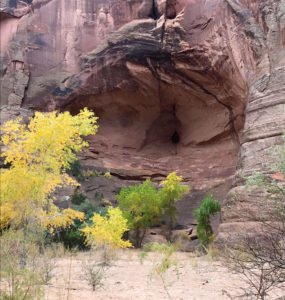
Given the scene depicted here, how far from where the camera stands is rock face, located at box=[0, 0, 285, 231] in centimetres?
1684

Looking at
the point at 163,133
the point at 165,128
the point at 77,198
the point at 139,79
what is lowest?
the point at 77,198

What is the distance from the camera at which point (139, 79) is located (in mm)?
18797

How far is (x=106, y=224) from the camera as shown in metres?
8.73

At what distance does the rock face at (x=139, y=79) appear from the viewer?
1684cm

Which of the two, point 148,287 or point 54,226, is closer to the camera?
point 148,287

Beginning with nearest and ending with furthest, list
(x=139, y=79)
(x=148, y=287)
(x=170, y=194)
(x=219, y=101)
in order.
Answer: (x=148, y=287) → (x=170, y=194) → (x=219, y=101) → (x=139, y=79)

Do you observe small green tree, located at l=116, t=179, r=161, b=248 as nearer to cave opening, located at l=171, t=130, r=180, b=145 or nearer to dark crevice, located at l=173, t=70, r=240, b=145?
dark crevice, located at l=173, t=70, r=240, b=145

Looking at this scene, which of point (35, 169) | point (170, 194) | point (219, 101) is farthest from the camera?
point (219, 101)

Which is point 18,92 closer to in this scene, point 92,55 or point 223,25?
point 92,55

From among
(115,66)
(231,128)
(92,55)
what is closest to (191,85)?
(231,128)

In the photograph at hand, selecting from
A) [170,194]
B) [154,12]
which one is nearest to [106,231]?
[170,194]

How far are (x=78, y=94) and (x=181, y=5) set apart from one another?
26.2ft

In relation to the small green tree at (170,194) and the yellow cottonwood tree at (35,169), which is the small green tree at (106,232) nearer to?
the yellow cottonwood tree at (35,169)

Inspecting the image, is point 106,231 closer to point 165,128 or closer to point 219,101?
point 219,101
